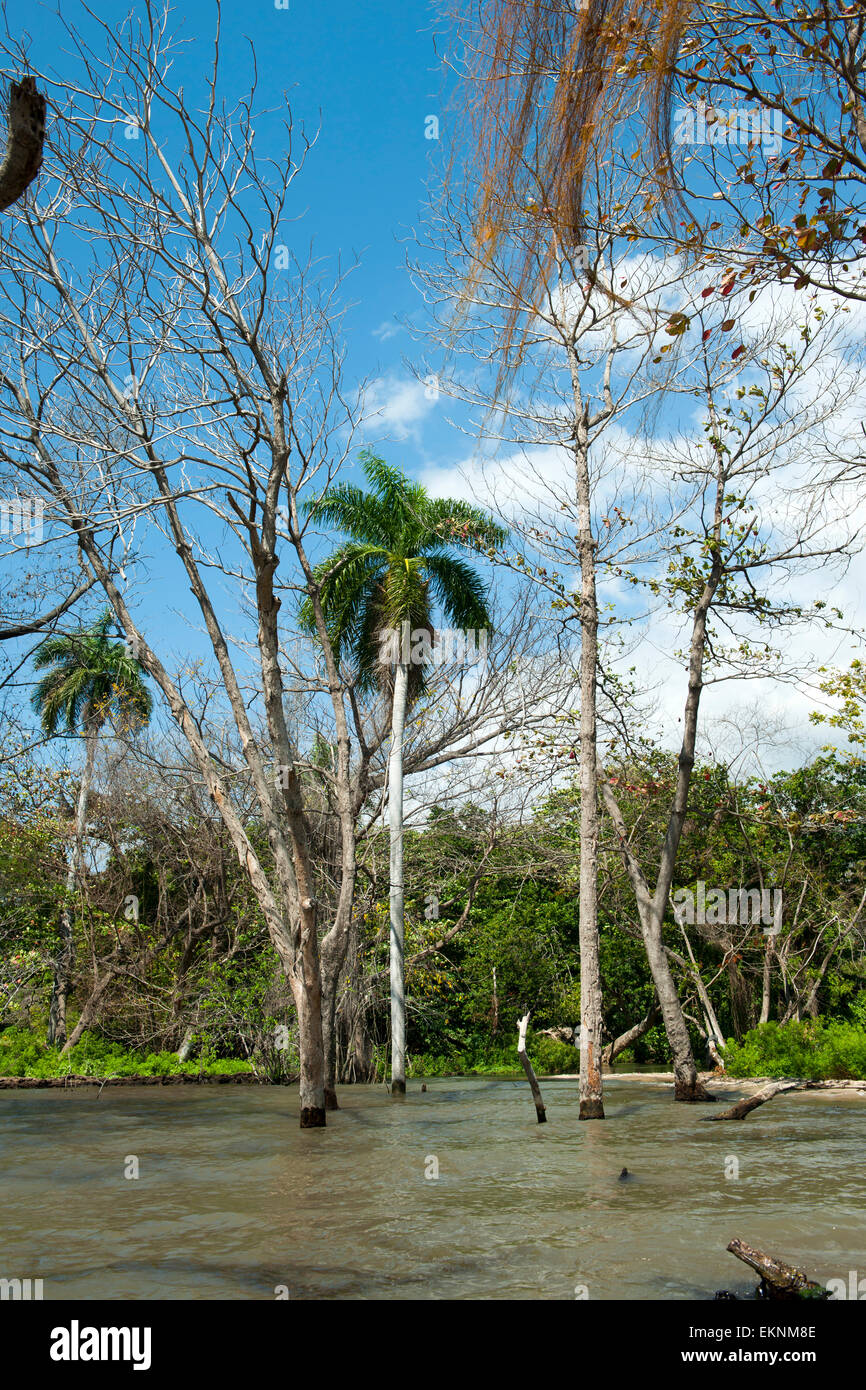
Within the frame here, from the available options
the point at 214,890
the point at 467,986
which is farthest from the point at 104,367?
the point at 467,986

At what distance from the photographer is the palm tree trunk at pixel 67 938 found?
22688mm

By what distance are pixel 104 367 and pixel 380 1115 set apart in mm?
11265

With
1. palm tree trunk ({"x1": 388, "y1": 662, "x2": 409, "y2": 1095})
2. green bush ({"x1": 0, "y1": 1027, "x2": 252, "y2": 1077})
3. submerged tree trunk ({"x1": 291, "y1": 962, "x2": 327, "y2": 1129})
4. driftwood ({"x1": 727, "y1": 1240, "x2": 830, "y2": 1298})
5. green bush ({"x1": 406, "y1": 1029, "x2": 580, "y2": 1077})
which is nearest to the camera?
driftwood ({"x1": 727, "y1": 1240, "x2": 830, "y2": 1298})

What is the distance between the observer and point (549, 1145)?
11.9 m

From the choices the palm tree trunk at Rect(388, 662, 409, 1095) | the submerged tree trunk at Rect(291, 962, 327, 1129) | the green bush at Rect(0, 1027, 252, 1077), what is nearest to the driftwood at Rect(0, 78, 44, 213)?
the submerged tree trunk at Rect(291, 962, 327, 1129)

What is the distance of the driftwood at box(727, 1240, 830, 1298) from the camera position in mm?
4750

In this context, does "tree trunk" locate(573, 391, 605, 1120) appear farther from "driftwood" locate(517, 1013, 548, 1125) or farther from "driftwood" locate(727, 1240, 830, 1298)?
"driftwood" locate(727, 1240, 830, 1298)

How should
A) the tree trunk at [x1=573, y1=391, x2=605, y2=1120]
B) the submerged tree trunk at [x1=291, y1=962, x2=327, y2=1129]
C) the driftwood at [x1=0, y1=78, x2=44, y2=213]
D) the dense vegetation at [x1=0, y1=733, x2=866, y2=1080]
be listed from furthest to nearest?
the dense vegetation at [x1=0, y1=733, x2=866, y2=1080], the tree trunk at [x1=573, y1=391, x2=605, y2=1120], the submerged tree trunk at [x1=291, y1=962, x2=327, y2=1129], the driftwood at [x1=0, y1=78, x2=44, y2=213]

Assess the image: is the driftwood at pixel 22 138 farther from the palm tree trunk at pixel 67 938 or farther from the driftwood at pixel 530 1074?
the palm tree trunk at pixel 67 938

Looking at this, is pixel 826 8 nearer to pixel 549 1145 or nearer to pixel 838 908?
pixel 549 1145

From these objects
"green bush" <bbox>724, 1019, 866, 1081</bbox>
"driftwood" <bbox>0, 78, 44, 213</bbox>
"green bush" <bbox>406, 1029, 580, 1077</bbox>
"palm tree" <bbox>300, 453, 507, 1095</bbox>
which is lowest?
"green bush" <bbox>406, 1029, 580, 1077</bbox>

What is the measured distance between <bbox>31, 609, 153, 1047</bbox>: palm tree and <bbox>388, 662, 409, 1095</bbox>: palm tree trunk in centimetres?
495

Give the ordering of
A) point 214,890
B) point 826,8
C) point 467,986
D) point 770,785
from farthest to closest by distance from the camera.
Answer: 1. point 467,986
2. point 214,890
3. point 770,785
4. point 826,8
